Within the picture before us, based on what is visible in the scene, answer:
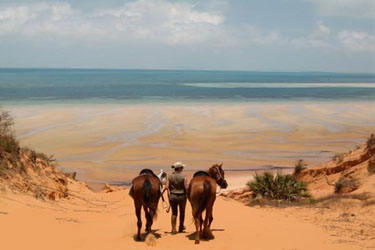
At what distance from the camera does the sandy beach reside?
960 inches

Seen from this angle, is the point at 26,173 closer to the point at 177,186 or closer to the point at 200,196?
the point at 177,186

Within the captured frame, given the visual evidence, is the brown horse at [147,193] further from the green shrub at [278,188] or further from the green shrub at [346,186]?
the green shrub at [346,186]

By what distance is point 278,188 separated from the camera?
50.6 feet

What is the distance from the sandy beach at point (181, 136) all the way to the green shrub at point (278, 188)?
4187 millimetres

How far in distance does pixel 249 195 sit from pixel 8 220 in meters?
9.23

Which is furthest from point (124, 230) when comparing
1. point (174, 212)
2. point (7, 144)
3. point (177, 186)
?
point (7, 144)

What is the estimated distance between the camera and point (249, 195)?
16.2 m

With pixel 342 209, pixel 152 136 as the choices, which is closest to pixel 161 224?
pixel 342 209

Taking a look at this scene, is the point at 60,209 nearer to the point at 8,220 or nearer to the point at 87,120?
the point at 8,220

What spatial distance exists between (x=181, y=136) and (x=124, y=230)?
22.8m

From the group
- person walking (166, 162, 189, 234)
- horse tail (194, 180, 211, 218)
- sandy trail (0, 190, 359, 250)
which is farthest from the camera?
person walking (166, 162, 189, 234)

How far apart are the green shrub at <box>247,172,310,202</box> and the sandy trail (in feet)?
8.73

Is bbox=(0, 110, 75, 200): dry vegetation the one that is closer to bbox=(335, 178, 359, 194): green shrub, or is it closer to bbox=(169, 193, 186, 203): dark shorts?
bbox=(169, 193, 186, 203): dark shorts

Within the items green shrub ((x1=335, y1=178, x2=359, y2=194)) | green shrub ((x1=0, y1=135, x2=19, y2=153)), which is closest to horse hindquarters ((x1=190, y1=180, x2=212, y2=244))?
green shrub ((x1=0, y1=135, x2=19, y2=153))
